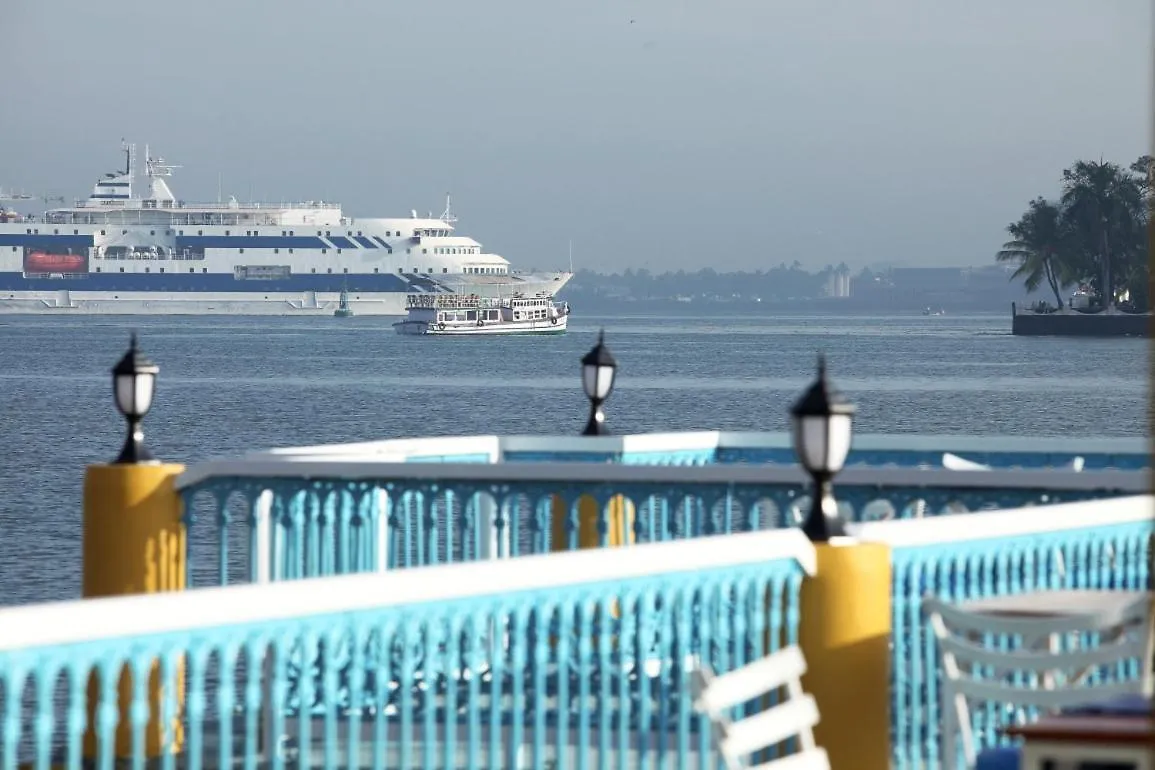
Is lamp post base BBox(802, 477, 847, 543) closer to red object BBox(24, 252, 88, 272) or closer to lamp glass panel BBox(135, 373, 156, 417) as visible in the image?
lamp glass panel BBox(135, 373, 156, 417)

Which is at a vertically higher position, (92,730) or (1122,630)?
(1122,630)

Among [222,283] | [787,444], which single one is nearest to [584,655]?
[787,444]

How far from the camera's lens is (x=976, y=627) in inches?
217

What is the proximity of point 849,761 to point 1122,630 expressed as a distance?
0.82m

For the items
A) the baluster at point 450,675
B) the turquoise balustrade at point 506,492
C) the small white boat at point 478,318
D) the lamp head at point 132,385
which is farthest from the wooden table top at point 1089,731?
the small white boat at point 478,318

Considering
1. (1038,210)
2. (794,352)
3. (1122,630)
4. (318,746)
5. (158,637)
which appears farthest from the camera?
(1038,210)

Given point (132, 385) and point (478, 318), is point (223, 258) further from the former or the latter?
point (132, 385)

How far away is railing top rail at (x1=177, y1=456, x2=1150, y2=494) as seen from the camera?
7840 millimetres

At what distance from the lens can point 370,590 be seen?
15.8 ft

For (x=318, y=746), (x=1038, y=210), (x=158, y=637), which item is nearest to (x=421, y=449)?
(x=318, y=746)

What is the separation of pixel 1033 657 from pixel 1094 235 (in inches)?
5200

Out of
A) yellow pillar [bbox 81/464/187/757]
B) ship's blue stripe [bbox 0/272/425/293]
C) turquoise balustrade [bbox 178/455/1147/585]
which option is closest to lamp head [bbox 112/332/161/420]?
yellow pillar [bbox 81/464/187/757]

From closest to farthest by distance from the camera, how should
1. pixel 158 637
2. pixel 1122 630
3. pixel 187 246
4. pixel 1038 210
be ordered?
pixel 158 637 < pixel 1122 630 < pixel 1038 210 < pixel 187 246

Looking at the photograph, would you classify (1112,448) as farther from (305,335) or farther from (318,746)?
(305,335)
